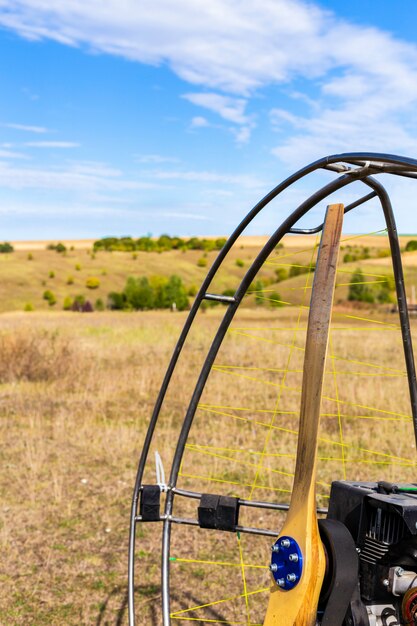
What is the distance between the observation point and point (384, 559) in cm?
246

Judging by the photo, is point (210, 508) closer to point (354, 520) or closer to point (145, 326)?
point (354, 520)

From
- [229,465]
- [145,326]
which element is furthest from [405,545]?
[145,326]

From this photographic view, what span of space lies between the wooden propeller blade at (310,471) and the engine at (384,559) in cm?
23

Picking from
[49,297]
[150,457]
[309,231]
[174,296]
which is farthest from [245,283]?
[49,297]

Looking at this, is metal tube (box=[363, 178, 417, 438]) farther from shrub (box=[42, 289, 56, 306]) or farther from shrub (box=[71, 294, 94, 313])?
shrub (box=[42, 289, 56, 306])

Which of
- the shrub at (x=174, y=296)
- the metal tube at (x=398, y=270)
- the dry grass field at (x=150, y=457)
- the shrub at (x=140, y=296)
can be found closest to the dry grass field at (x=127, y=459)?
the dry grass field at (x=150, y=457)

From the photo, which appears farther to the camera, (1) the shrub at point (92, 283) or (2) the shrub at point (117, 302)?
(1) the shrub at point (92, 283)

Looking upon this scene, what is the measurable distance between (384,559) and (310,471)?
43 centimetres

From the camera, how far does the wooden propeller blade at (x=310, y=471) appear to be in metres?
2.30

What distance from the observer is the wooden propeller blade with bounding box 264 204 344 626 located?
2.30 m

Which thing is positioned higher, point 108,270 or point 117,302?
point 108,270

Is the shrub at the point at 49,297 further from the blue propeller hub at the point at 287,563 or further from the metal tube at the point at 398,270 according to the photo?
the blue propeller hub at the point at 287,563

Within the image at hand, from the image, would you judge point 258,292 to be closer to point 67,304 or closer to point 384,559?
point 384,559

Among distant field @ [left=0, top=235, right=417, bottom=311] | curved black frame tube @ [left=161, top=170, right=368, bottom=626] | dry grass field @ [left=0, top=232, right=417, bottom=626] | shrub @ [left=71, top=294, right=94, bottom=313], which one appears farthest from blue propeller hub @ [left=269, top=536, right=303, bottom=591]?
shrub @ [left=71, top=294, right=94, bottom=313]
